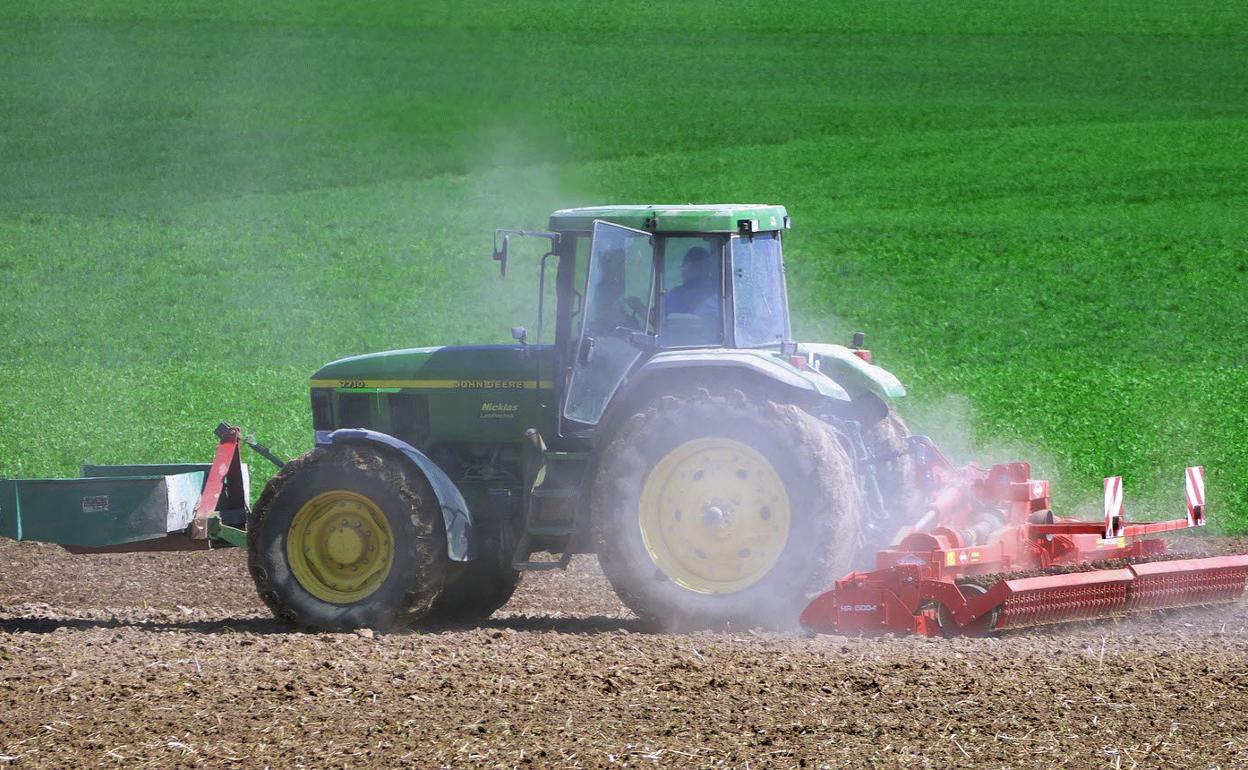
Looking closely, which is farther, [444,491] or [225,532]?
[225,532]

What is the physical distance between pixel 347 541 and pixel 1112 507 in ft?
14.3

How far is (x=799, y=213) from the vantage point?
95.3 ft

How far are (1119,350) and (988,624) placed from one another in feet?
47.3

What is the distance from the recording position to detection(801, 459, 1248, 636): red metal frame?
8.13 m

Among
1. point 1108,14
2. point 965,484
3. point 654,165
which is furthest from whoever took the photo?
point 1108,14

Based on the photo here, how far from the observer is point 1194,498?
31.5 feet

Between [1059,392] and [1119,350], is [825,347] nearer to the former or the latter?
[1059,392]

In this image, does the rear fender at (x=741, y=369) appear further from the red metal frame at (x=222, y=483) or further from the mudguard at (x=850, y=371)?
the red metal frame at (x=222, y=483)

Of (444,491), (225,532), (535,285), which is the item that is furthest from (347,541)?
(535,285)

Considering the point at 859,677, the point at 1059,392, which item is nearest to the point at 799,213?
the point at 1059,392

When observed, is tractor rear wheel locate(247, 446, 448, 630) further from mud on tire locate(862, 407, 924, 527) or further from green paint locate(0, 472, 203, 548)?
mud on tire locate(862, 407, 924, 527)

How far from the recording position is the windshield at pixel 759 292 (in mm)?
8664

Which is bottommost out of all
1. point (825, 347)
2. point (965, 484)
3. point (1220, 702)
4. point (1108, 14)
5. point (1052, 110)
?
point (1220, 702)

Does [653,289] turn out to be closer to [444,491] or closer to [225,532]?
[444,491]
